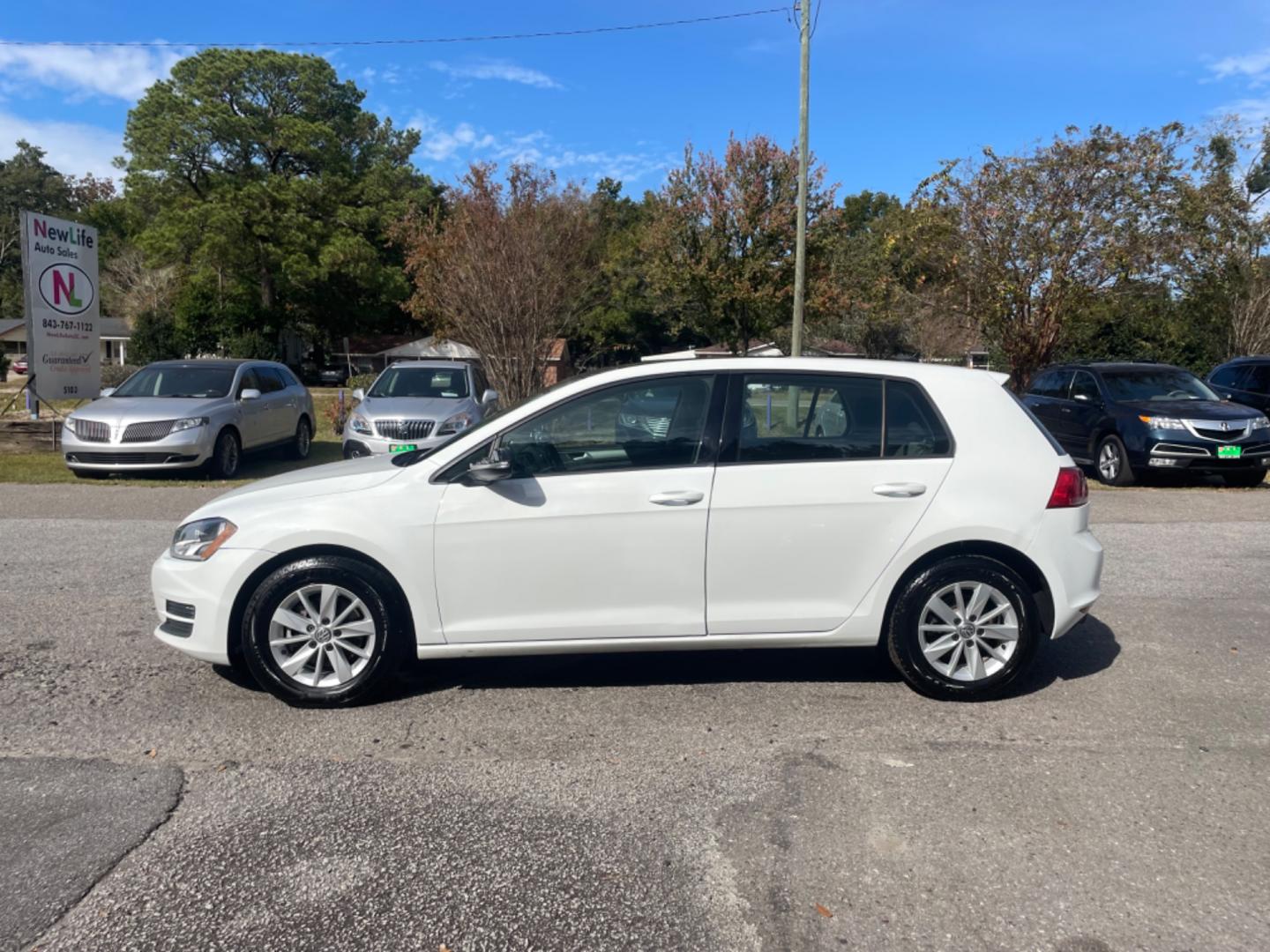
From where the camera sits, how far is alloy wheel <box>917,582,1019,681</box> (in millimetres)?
4762

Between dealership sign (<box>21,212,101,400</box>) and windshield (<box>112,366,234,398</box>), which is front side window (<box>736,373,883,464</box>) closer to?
windshield (<box>112,366,234,398</box>)

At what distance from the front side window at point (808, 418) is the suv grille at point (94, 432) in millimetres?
10420

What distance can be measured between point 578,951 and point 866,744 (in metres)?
1.89

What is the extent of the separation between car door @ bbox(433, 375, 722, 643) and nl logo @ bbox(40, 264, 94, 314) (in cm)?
1463

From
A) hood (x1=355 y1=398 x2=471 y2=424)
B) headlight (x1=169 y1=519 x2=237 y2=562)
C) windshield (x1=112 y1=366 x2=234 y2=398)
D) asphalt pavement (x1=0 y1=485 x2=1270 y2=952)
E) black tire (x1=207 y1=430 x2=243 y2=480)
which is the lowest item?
asphalt pavement (x1=0 y1=485 x2=1270 y2=952)

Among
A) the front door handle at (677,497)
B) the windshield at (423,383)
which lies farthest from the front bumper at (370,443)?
the front door handle at (677,497)

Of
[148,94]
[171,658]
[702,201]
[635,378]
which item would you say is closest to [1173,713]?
[635,378]

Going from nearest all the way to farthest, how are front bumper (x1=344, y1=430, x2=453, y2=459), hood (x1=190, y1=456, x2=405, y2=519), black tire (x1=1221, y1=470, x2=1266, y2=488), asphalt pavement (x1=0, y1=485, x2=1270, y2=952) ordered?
asphalt pavement (x1=0, y1=485, x2=1270, y2=952) < hood (x1=190, y1=456, x2=405, y2=519) < front bumper (x1=344, y1=430, x2=453, y2=459) < black tire (x1=1221, y1=470, x2=1266, y2=488)

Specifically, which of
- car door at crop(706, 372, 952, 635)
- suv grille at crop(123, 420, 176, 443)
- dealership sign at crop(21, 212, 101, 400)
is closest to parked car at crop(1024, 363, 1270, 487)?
car door at crop(706, 372, 952, 635)

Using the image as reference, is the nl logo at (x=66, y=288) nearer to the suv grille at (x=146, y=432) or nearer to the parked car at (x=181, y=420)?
the parked car at (x=181, y=420)

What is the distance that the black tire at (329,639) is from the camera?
4602mm

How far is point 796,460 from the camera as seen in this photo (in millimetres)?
4766

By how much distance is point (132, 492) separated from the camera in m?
11.7

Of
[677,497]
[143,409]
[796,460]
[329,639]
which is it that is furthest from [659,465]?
[143,409]
